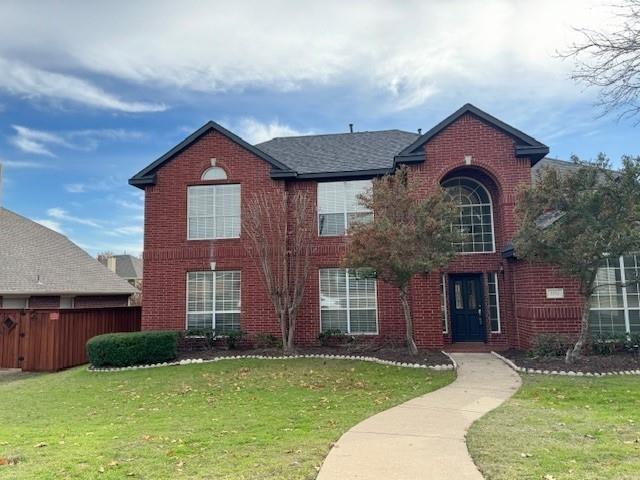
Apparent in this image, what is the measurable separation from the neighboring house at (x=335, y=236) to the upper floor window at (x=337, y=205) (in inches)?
1.3

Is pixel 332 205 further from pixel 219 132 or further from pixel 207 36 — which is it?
pixel 207 36

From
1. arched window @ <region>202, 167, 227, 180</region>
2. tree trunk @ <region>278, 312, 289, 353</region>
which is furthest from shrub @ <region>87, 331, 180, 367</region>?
arched window @ <region>202, 167, 227, 180</region>

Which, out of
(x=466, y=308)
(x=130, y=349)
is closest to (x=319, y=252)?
(x=466, y=308)

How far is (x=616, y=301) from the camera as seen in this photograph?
11859mm

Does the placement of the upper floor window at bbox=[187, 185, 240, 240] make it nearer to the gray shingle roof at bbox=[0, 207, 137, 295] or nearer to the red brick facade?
the red brick facade

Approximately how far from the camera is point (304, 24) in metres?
9.90

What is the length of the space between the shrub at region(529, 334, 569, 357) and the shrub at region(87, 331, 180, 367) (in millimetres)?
9890

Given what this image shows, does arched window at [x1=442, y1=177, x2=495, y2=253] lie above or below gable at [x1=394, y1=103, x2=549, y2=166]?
below

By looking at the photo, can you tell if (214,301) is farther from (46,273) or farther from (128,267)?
(128,267)

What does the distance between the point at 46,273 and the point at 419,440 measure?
18443 millimetres

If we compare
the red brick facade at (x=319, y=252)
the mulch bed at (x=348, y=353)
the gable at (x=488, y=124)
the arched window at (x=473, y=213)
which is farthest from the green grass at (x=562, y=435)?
the gable at (x=488, y=124)

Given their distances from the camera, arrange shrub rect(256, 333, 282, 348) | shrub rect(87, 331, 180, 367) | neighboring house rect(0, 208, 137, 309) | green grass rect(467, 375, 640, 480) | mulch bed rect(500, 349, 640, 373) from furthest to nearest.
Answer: neighboring house rect(0, 208, 137, 309), shrub rect(256, 333, 282, 348), shrub rect(87, 331, 180, 367), mulch bed rect(500, 349, 640, 373), green grass rect(467, 375, 640, 480)

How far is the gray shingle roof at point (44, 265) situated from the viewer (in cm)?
1727

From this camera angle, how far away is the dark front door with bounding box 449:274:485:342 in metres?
14.2
